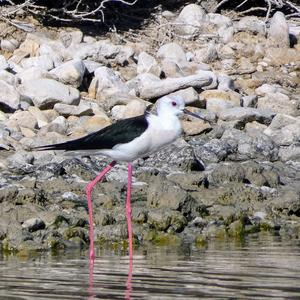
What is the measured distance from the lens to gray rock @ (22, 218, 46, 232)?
10.1m

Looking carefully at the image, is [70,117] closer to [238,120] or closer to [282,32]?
[238,120]

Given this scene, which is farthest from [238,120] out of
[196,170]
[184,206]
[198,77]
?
[184,206]

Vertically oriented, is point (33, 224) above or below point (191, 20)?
below

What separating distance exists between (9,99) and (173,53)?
15.1 feet

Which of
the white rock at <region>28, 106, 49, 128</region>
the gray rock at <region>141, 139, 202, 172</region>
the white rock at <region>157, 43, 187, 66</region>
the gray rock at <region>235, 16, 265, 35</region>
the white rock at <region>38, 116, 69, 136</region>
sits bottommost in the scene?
the gray rock at <region>141, 139, 202, 172</region>

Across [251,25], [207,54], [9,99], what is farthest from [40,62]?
[251,25]

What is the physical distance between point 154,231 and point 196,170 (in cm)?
303

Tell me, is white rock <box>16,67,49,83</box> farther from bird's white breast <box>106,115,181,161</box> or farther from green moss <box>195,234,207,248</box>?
green moss <box>195,234,207,248</box>

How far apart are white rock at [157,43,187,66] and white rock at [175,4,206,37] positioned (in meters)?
1.19

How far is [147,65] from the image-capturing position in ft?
59.2

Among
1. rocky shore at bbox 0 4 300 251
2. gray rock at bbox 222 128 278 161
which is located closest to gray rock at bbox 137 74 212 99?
rocky shore at bbox 0 4 300 251

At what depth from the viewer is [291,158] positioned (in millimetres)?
14766

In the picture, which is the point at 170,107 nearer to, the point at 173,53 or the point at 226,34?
the point at 173,53

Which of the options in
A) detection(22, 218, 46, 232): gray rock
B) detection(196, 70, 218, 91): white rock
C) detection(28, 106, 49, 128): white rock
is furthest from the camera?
detection(196, 70, 218, 91): white rock
